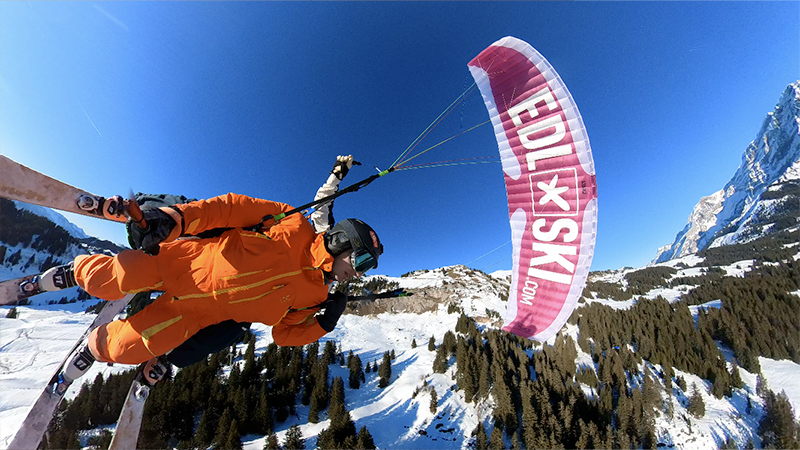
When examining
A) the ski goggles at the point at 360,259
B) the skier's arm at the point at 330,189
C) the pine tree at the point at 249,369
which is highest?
the skier's arm at the point at 330,189

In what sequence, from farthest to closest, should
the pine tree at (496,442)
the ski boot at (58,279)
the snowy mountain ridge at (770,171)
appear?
the snowy mountain ridge at (770,171) < the pine tree at (496,442) < the ski boot at (58,279)

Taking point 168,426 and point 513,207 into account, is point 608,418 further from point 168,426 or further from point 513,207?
point 168,426

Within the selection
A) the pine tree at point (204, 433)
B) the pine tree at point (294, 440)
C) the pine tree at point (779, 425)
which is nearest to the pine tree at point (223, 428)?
the pine tree at point (204, 433)

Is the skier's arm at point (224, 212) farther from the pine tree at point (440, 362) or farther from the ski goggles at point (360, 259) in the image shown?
the pine tree at point (440, 362)

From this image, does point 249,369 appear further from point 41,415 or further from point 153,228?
point 153,228

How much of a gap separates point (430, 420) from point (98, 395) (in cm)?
1483

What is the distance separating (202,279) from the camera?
265 centimetres

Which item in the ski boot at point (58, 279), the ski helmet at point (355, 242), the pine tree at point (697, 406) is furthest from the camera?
the pine tree at point (697, 406)

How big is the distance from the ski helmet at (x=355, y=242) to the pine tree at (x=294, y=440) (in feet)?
40.9

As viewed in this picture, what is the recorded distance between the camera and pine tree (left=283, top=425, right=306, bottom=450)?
11.4 meters

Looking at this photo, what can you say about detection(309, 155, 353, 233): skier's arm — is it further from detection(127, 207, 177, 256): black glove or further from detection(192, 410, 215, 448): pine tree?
detection(192, 410, 215, 448): pine tree

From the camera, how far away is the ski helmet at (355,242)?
3047mm

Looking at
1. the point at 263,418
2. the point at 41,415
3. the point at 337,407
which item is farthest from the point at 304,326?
the point at 263,418

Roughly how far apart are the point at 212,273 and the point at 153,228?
2.41 feet
